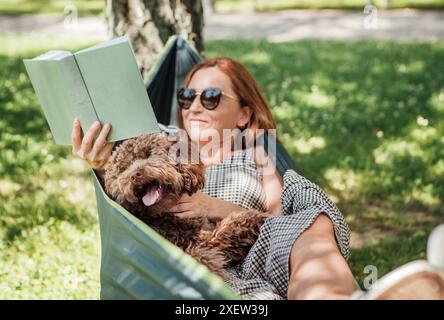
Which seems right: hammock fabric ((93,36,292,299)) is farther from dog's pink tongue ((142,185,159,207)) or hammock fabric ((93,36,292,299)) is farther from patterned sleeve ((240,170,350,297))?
patterned sleeve ((240,170,350,297))

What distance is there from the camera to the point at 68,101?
9.12 feet

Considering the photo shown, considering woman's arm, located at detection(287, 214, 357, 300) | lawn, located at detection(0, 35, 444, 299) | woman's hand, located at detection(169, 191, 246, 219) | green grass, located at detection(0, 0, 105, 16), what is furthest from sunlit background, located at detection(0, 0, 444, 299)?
green grass, located at detection(0, 0, 105, 16)

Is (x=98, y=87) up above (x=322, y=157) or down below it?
above

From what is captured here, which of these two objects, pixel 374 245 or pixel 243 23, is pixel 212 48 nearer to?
pixel 243 23

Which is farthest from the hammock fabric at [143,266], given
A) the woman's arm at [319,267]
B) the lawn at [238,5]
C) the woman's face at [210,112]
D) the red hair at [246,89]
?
the lawn at [238,5]

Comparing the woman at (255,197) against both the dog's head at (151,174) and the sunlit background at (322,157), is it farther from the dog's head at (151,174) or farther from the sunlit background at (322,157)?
the sunlit background at (322,157)

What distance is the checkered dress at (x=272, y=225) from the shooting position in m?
2.60

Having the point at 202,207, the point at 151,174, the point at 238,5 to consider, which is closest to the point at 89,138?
the point at 151,174

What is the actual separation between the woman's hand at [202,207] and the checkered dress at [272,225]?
10cm

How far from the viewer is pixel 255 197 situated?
10.9 feet

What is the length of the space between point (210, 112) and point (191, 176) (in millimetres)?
756

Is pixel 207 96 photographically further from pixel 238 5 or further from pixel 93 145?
pixel 238 5
